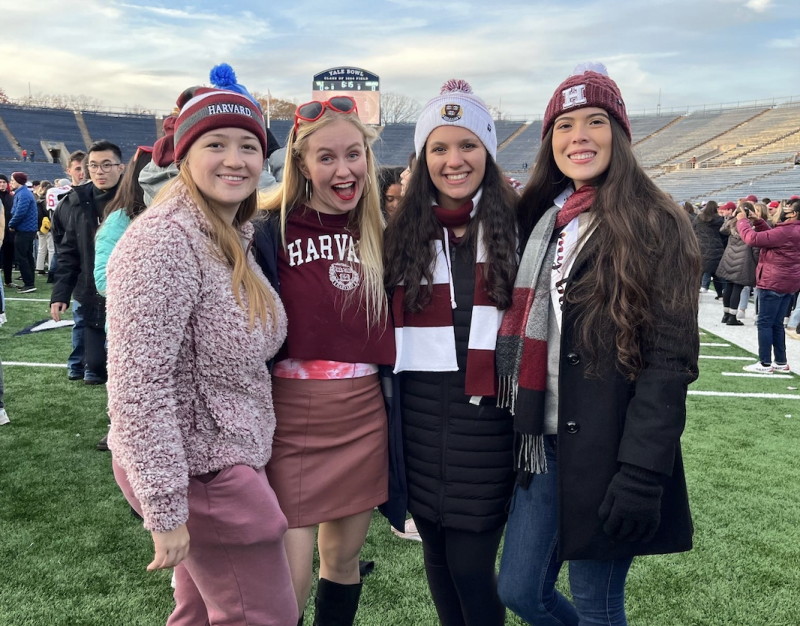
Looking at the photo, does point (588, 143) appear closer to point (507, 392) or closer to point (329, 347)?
point (507, 392)

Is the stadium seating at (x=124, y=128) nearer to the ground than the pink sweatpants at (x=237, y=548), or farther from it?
farther from it

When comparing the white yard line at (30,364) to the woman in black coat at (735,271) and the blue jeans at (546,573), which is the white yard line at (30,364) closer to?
the blue jeans at (546,573)

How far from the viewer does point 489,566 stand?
72.0 inches

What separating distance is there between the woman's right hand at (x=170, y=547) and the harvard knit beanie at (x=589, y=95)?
1393 millimetres

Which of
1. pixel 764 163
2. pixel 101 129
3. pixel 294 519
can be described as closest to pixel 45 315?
pixel 294 519

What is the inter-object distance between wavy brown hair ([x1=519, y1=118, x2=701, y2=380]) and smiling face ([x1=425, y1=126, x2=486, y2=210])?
1.34 ft

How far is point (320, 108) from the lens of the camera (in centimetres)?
186

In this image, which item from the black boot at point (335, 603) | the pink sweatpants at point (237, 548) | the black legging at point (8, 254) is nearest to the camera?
the pink sweatpants at point (237, 548)

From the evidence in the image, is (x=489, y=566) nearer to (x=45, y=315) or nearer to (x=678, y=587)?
(x=678, y=587)

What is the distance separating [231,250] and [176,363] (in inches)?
11.9

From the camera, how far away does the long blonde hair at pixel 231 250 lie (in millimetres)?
1477

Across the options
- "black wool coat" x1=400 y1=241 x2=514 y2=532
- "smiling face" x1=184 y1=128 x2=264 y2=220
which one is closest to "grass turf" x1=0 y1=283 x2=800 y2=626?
"black wool coat" x1=400 y1=241 x2=514 y2=532

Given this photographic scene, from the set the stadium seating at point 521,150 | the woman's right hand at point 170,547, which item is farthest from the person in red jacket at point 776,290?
the stadium seating at point 521,150

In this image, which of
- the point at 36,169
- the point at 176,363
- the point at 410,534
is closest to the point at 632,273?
the point at 176,363
